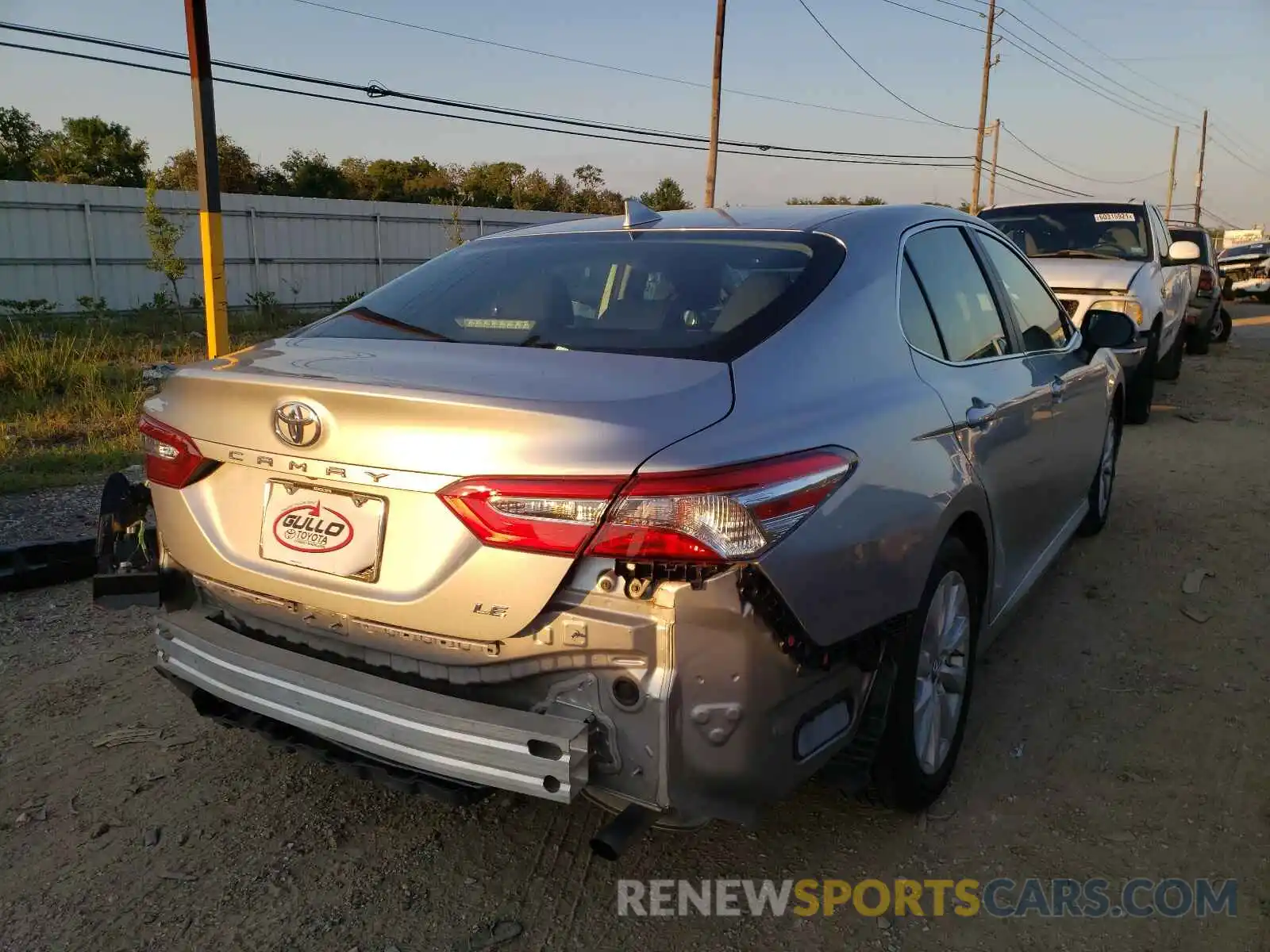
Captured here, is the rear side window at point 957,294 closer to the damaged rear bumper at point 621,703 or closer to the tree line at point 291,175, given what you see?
the damaged rear bumper at point 621,703

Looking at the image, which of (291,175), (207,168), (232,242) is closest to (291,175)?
(291,175)

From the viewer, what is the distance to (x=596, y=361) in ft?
7.42

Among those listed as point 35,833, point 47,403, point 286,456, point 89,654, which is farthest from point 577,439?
point 47,403

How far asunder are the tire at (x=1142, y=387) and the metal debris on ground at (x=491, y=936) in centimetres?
786

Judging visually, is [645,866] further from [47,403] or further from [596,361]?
[47,403]

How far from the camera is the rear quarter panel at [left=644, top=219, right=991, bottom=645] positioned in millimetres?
2018

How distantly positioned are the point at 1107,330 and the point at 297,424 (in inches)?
144

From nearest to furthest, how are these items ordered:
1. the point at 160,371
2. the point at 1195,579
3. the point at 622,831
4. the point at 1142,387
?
the point at 622,831
the point at 160,371
the point at 1195,579
the point at 1142,387

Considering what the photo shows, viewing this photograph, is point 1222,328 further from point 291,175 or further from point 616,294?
point 291,175

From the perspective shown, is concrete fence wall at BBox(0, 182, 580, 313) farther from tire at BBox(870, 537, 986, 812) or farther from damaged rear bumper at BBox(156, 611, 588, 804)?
damaged rear bumper at BBox(156, 611, 588, 804)

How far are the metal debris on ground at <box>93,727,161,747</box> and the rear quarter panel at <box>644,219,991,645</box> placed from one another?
2.28 metres

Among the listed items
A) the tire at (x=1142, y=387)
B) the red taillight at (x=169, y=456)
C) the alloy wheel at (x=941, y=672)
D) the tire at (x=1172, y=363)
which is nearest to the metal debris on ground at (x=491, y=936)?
the alloy wheel at (x=941, y=672)

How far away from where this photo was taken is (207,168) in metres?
10.6

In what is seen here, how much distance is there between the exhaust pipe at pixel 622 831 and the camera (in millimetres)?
1972
